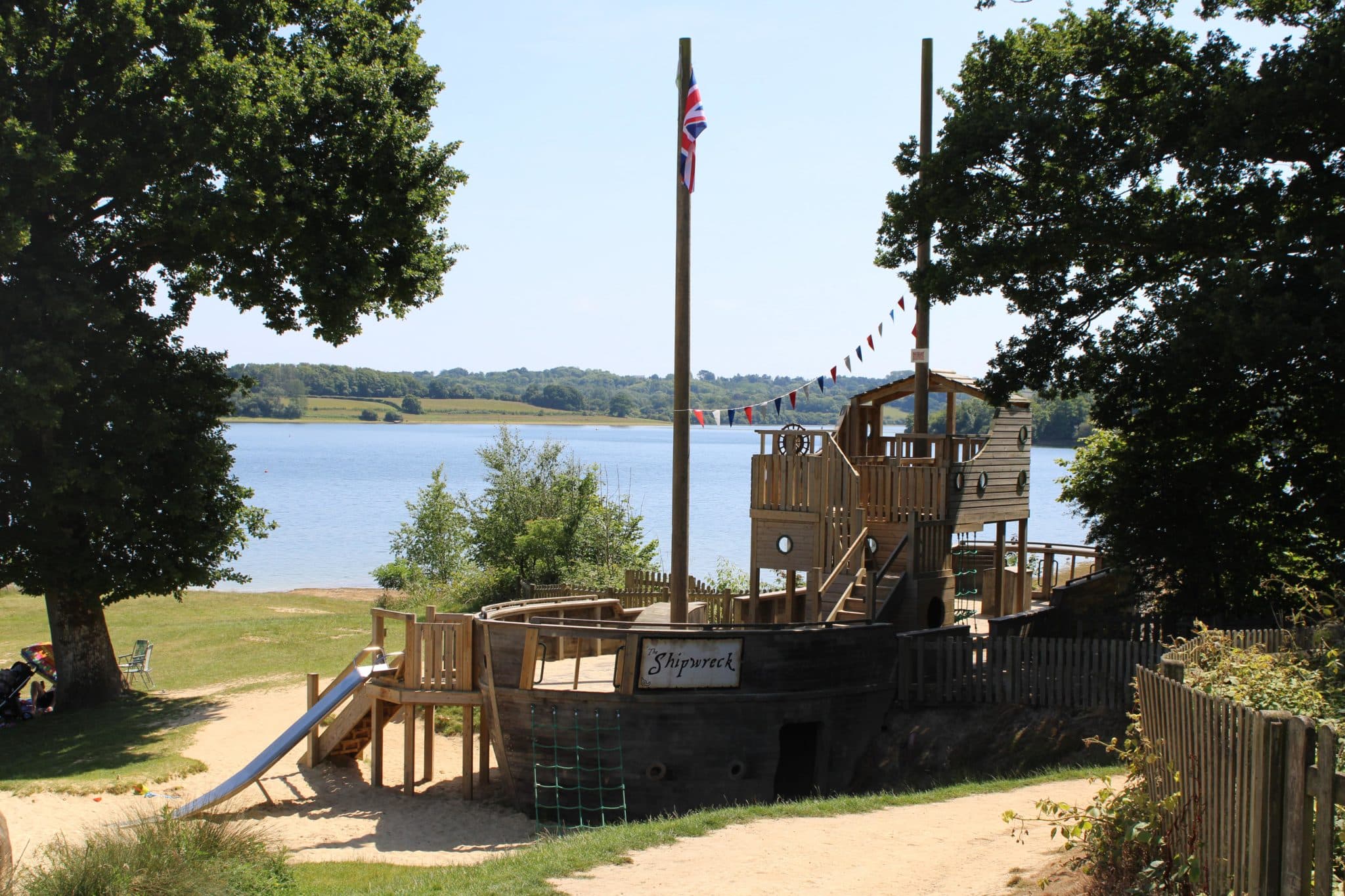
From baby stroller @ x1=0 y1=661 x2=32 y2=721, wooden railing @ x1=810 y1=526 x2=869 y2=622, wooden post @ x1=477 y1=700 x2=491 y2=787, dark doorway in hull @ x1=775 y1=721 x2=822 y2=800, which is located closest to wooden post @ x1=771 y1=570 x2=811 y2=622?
wooden railing @ x1=810 y1=526 x2=869 y2=622

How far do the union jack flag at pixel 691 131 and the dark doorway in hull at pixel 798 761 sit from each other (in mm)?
7883

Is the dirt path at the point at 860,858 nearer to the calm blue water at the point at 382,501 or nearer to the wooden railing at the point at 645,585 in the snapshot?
the wooden railing at the point at 645,585

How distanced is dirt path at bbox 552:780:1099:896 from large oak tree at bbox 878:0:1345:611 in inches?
302

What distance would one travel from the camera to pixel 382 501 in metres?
100

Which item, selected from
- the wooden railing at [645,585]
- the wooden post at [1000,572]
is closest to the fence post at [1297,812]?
the wooden post at [1000,572]

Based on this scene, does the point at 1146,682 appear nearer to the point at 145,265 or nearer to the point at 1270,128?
the point at 1270,128

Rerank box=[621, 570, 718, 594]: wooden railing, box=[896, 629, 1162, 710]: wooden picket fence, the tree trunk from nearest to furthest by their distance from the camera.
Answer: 1. box=[896, 629, 1162, 710]: wooden picket fence
2. the tree trunk
3. box=[621, 570, 718, 594]: wooden railing

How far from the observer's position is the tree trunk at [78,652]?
21734 millimetres

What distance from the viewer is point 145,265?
21562mm

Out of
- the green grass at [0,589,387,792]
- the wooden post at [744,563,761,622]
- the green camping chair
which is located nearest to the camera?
the green grass at [0,589,387,792]

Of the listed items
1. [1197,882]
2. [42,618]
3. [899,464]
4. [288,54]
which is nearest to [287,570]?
[42,618]

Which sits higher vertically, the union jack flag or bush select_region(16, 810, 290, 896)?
the union jack flag

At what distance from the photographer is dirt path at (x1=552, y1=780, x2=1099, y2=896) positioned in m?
9.57

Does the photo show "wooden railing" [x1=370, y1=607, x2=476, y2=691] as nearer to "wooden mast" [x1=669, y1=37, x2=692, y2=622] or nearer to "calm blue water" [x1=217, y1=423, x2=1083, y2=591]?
"wooden mast" [x1=669, y1=37, x2=692, y2=622]
